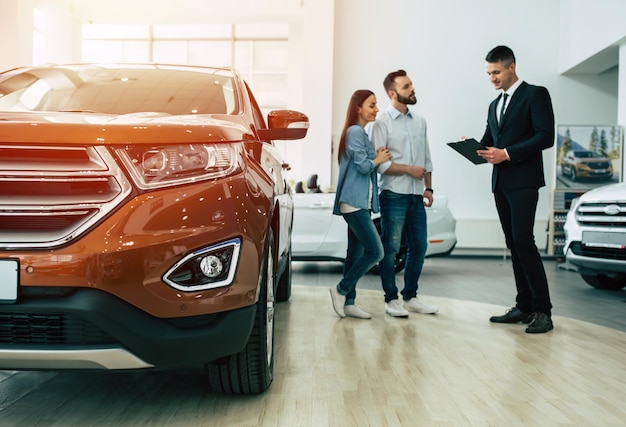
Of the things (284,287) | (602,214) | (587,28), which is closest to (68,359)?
(284,287)

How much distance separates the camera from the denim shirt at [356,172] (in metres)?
4.54

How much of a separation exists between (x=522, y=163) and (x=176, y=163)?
107 inches

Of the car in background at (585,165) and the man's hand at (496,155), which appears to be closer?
the man's hand at (496,155)

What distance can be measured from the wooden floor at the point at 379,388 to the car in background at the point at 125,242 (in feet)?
1.23

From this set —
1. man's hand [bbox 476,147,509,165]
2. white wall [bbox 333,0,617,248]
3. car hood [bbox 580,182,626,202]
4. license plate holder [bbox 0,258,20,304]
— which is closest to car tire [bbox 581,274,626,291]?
car hood [bbox 580,182,626,202]

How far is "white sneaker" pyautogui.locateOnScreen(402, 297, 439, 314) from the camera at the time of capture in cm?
499

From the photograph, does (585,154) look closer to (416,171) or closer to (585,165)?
(585,165)

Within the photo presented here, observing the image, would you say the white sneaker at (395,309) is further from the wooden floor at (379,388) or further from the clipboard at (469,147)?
the clipboard at (469,147)

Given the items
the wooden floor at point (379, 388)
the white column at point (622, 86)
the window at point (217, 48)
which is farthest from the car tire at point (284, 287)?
the window at point (217, 48)

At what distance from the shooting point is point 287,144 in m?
15.0

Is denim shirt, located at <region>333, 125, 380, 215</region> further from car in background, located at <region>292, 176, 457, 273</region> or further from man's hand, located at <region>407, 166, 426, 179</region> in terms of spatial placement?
car in background, located at <region>292, 176, 457, 273</region>

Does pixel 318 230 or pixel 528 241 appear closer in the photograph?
pixel 528 241

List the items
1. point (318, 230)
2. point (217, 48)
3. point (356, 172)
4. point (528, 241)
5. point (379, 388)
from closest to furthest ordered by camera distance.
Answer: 1. point (379, 388)
2. point (528, 241)
3. point (356, 172)
4. point (318, 230)
5. point (217, 48)

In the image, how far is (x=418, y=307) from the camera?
5.04m
